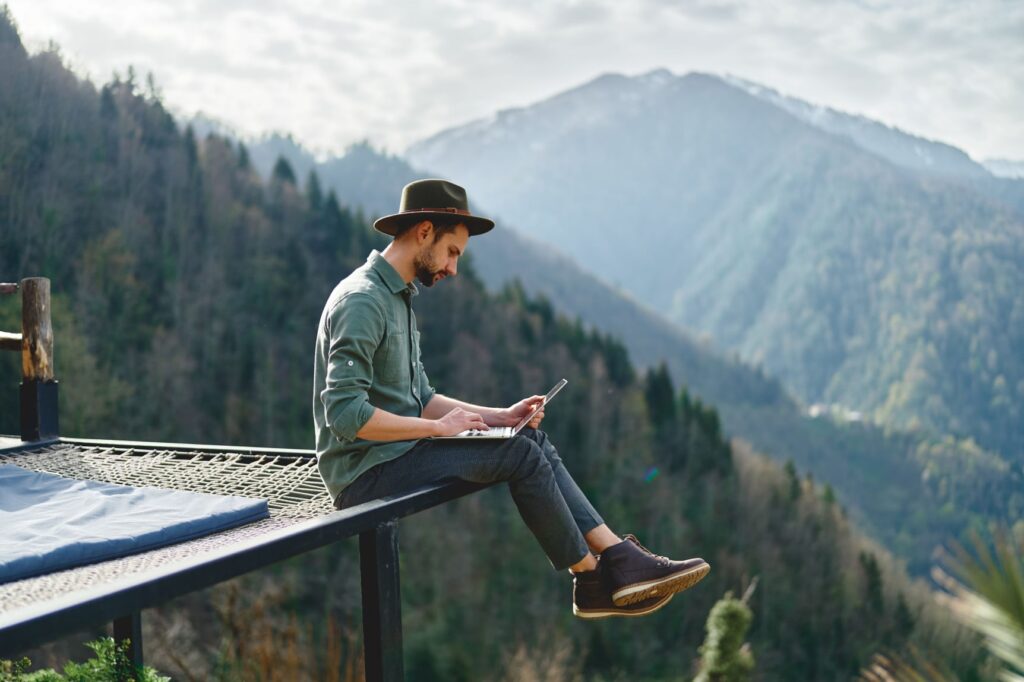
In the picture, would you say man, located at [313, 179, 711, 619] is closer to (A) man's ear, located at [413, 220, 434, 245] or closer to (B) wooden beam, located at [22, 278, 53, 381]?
(A) man's ear, located at [413, 220, 434, 245]

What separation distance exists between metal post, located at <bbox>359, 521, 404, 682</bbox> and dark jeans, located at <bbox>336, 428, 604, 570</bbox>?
0.71 ft

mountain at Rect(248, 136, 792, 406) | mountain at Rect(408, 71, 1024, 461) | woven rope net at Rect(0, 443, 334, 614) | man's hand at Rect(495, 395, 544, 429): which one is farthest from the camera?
mountain at Rect(408, 71, 1024, 461)

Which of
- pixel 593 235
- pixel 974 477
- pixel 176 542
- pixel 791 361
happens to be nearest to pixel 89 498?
pixel 176 542

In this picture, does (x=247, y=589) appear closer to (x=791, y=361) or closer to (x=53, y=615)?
(x=53, y=615)

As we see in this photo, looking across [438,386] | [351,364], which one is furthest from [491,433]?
[438,386]

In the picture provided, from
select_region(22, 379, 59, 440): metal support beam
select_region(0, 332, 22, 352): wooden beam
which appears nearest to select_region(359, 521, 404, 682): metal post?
select_region(22, 379, 59, 440): metal support beam

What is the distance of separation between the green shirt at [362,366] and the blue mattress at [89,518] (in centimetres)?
28

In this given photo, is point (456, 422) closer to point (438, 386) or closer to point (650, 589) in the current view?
point (650, 589)

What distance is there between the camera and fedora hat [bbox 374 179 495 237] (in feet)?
8.87

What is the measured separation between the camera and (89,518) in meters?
2.56

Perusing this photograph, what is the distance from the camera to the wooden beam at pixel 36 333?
13.6 ft

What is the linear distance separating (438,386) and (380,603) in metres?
40.3

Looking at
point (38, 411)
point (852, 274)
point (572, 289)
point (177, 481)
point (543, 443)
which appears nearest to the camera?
point (543, 443)

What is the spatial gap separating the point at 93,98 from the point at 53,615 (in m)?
31.3
